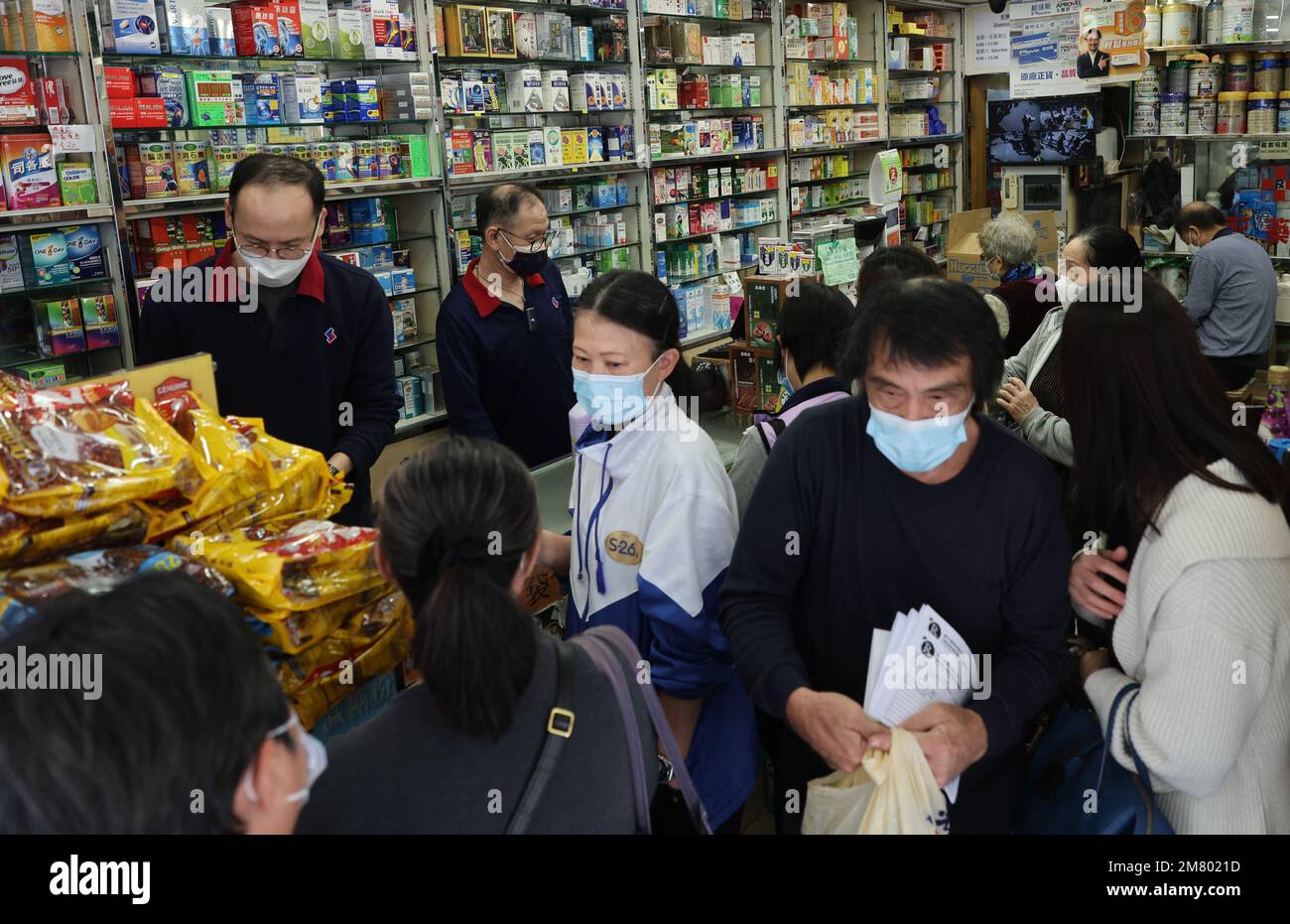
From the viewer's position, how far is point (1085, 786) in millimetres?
1875

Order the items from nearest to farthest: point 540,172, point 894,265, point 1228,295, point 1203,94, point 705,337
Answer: point 894,265 < point 1228,295 < point 540,172 < point 1203,94 < point 705,337

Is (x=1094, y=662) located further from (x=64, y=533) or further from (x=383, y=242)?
(x=383, y=242)

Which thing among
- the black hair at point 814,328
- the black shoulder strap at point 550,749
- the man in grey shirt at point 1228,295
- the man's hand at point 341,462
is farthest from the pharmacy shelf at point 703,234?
the black shoulder strap at point 550,749

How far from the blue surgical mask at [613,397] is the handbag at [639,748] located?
2.27 feet

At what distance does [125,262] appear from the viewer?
436 cm

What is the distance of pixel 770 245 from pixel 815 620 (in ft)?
12.2

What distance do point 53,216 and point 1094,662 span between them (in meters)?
3.96

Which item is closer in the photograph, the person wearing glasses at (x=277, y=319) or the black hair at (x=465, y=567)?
the black hair at (x=465, y=567)

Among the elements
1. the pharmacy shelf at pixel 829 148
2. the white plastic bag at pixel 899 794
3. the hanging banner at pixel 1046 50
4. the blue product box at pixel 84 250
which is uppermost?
the hanging banner at pixel 1046 50

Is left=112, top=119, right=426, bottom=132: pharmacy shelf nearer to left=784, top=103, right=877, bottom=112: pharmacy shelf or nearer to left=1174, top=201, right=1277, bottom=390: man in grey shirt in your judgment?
left=784, top=103, right=877, bottom=112: pharmacy shelf

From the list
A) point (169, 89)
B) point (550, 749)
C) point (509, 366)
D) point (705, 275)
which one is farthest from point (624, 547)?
point (705, 275)

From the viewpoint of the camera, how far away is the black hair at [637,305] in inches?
83.2

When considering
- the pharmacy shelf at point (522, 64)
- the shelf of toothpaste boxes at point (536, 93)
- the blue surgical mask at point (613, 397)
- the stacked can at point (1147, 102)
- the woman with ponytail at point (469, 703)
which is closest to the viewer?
the woman with ponytail at point (469, 703)

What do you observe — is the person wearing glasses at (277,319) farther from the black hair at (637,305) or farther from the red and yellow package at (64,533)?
the red and yellow package at (64,533)
